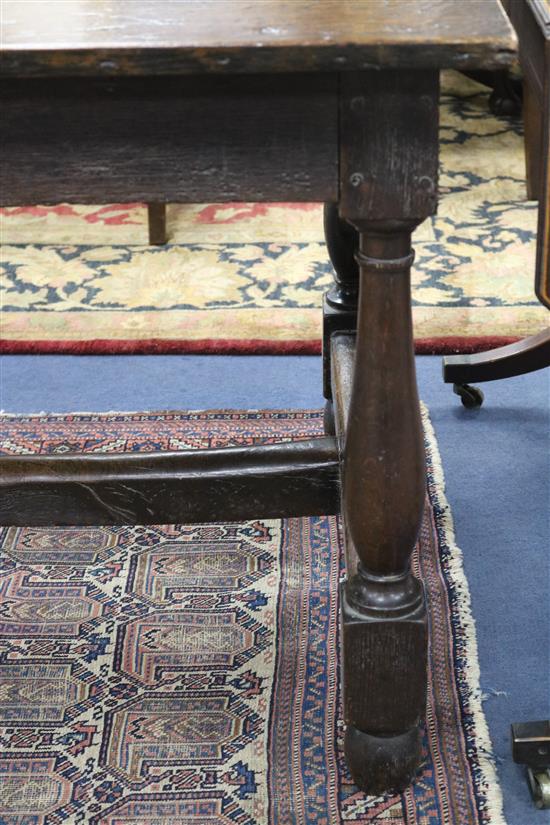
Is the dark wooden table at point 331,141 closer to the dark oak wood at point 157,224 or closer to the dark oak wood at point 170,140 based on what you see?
the dark oak wood at point 170,140

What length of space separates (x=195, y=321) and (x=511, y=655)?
4.31 ft

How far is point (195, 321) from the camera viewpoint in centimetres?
260

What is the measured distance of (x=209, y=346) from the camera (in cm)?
248

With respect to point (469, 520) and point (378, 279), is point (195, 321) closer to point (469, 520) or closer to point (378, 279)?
point (469, 520)

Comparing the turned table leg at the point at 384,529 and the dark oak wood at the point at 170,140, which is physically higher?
the dark oak wood at the point at 170,140

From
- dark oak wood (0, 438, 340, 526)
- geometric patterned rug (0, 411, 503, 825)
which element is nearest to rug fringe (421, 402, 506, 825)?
geometric patterned rug (0, 411, 503, 825)

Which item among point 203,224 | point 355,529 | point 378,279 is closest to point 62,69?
point 378,279

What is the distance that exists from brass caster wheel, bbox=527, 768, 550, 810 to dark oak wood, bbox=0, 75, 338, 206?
2.35 feet

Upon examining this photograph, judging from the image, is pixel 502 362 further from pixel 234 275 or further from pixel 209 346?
pixel 234 275

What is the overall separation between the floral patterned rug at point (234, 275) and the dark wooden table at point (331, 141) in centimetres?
124

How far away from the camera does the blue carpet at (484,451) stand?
1.48 meters

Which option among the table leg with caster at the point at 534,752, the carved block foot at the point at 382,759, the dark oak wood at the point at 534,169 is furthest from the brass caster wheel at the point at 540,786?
the dark oak wood at the point at 534,169

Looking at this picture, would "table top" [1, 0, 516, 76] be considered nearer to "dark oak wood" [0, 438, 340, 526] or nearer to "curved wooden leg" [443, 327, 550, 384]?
"dark oak wood" [0, 438, 340, 526]

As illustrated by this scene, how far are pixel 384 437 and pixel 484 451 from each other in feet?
2.98
